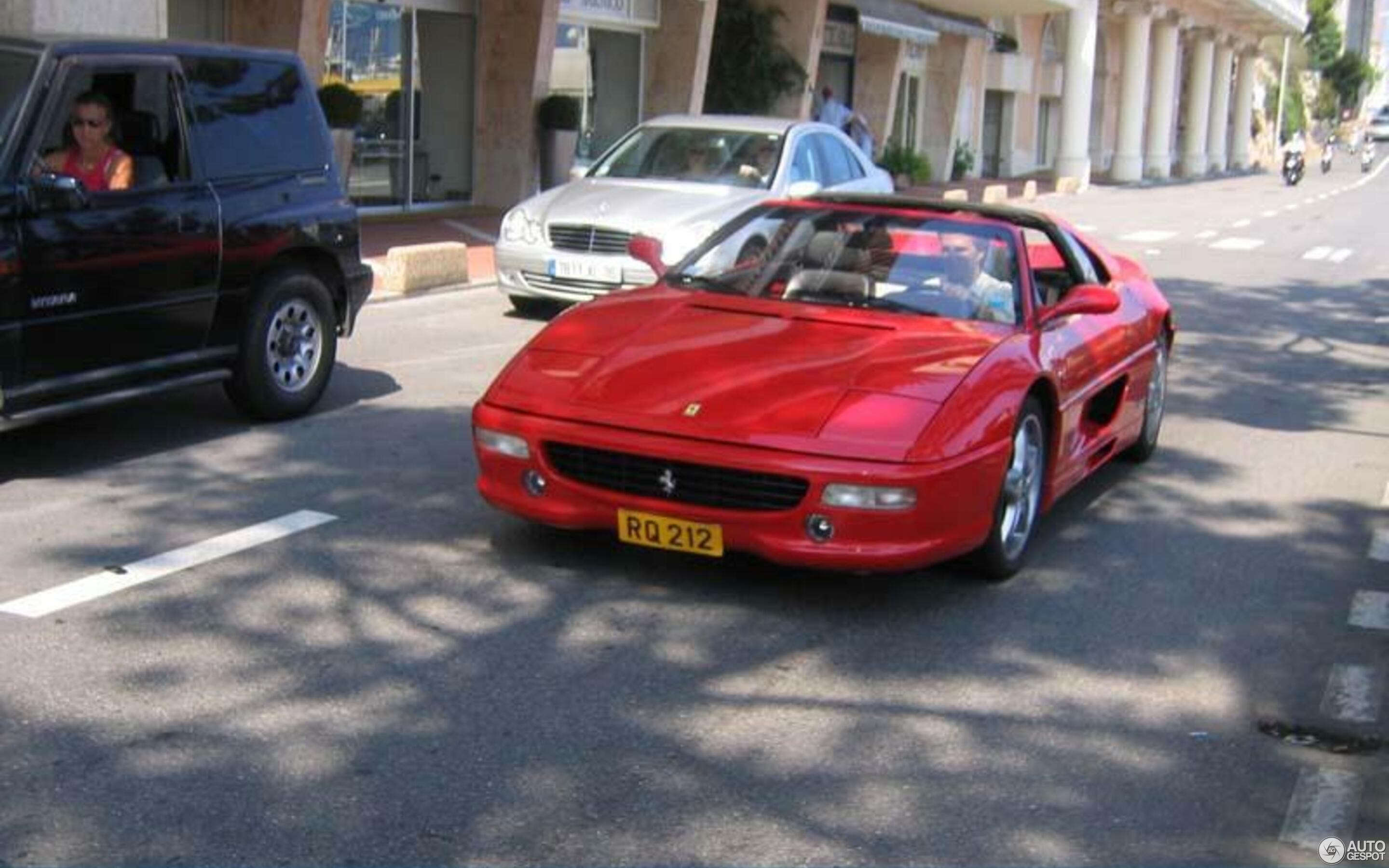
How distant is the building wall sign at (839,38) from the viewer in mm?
34594

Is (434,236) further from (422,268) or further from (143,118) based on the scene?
(143,118)

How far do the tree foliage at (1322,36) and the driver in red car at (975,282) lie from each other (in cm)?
9954

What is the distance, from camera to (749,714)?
496cm

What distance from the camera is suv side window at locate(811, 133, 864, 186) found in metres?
14.9

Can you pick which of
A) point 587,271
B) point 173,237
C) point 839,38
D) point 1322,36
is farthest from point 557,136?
point 1322,36

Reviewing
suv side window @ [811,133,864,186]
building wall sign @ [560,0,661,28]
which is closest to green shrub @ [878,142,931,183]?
building wall sign @ [560,0,661,28]

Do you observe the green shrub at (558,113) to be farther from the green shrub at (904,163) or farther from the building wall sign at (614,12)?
the green shrub at (904,163)

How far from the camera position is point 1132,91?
163 feet

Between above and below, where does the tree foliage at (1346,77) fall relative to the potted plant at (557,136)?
above

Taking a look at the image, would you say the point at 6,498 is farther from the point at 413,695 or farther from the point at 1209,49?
the point at 1209,49

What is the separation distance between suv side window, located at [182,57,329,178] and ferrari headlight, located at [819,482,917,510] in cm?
403

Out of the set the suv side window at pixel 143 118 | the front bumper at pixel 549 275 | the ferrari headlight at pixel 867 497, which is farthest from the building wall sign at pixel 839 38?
the ferrari headlight at pixel 867 497

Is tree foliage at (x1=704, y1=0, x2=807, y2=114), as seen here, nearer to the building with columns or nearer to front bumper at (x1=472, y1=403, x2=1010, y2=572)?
the building with columns

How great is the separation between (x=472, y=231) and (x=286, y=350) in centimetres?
1113
